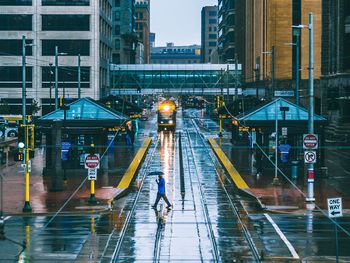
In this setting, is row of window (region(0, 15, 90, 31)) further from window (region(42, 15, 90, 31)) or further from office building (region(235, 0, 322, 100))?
office building (region(235, 0, 322, 100))

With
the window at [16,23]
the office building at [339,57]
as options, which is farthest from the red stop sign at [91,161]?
the window at [16,23]

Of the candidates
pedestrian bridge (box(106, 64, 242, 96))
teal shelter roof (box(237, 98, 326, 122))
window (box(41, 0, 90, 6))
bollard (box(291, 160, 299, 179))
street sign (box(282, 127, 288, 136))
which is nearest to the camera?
bollard (box(291, 160, 299, 179))

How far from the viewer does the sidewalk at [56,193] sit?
3528 cm

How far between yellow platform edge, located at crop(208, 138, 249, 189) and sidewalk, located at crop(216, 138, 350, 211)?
1.06 ft

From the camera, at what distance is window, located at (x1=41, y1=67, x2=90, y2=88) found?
Result: 4360 inches

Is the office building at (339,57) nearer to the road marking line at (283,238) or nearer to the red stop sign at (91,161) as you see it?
the red stop sign at (91,161)

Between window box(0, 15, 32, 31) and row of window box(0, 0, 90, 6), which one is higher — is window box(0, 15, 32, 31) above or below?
below

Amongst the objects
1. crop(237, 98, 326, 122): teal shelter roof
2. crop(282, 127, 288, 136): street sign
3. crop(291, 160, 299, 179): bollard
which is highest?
crop(237, 98, 326, 122): teal shelter roof

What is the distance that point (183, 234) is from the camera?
29.0 metres

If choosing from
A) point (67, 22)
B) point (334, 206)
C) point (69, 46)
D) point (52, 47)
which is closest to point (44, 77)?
point (52, 47)

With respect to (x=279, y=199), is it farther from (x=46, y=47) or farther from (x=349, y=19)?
(x=46, y=47)

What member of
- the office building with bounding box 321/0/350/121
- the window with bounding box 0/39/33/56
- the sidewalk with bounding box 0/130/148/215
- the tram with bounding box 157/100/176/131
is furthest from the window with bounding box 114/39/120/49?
the sidewalk with bounding box 0/130/148/215

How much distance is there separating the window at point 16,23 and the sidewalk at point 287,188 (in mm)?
62088

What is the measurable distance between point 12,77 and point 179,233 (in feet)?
281
